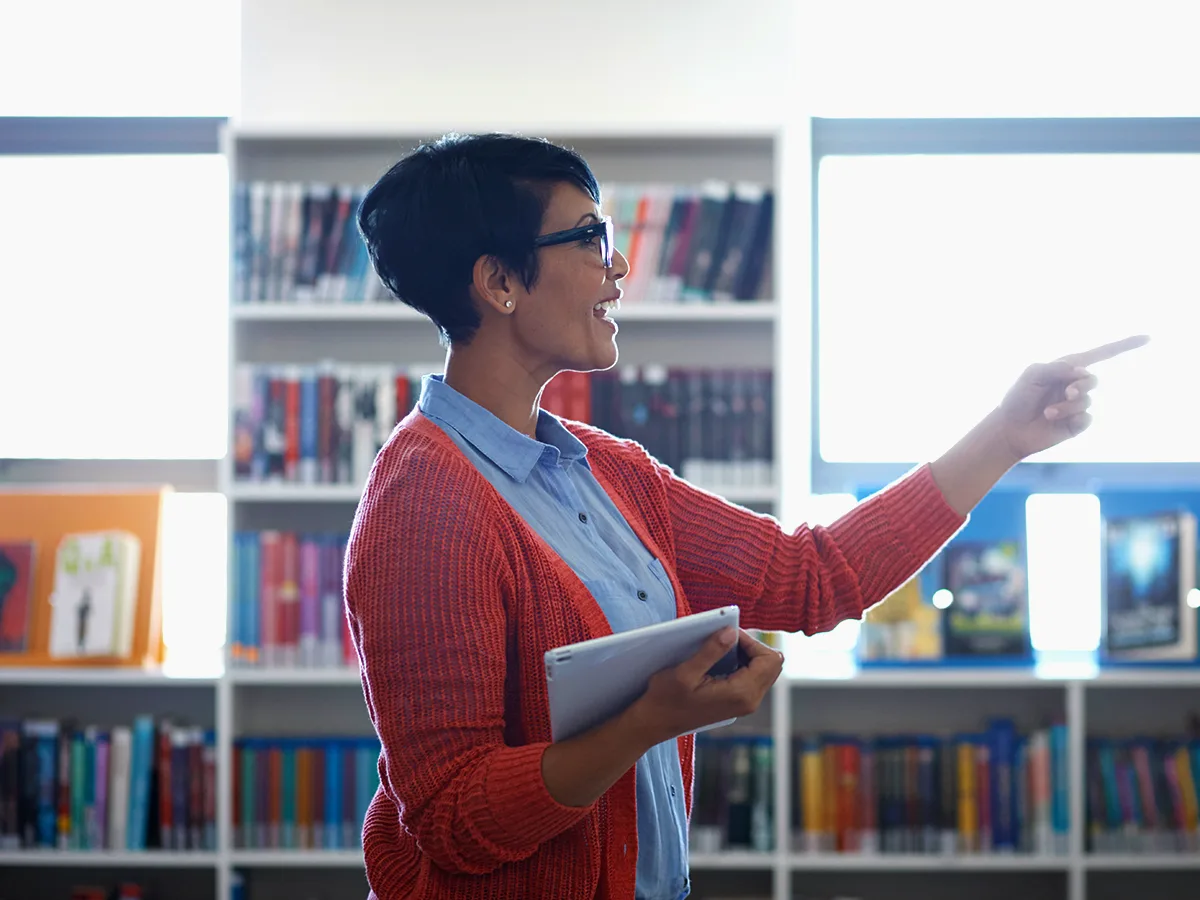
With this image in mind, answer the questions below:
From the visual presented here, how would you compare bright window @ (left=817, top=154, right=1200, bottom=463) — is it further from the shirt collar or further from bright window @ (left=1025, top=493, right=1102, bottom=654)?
the shirt collar

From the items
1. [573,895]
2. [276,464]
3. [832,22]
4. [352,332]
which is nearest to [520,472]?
[573,895]

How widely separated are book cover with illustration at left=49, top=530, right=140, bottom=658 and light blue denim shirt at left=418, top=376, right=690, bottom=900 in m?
1.95

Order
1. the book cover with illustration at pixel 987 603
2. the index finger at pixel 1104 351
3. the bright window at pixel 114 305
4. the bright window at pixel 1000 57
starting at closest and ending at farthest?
the index finger at pixel 1104 351, the book cover with illustration at pixel 987 603, the bright window at pixel 1000 57, the bright window at pixel 114 305

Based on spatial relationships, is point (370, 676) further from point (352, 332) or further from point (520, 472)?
point (352, 332)

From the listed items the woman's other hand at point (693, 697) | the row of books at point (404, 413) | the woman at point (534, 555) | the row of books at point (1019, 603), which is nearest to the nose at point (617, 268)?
the woman at point (534, 555)

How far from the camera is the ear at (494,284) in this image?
1.16m

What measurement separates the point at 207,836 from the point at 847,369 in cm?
204

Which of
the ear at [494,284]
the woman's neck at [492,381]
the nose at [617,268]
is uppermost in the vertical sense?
the nose at [617,268]

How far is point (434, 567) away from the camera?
0.99m

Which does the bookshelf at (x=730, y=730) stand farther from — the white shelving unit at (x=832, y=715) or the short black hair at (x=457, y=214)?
the short black hair at (x=457, y=214)

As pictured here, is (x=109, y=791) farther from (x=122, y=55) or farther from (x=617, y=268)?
(x=617, y=268)

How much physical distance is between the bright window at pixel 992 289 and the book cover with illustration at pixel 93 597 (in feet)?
6.11

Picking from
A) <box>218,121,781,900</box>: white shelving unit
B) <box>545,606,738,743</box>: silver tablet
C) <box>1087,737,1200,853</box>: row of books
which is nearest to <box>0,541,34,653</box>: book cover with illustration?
<box>218,121,781,900</box>: white shelving unit

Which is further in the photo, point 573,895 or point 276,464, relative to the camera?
point 276,464
